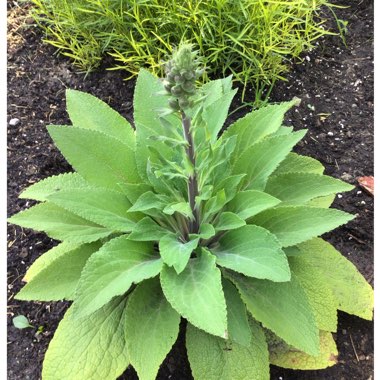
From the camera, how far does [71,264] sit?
1.86 meters

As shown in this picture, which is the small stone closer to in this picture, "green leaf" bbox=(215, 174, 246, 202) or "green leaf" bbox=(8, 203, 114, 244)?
"green leaf" bbox=(8, 203, 114, 244)

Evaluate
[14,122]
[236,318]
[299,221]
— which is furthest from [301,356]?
[14,122]

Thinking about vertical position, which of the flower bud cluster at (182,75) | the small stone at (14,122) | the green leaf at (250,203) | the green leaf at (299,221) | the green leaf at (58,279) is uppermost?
the flower bud cluster at (182,75)

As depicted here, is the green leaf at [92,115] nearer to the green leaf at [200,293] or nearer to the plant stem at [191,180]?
the plant stem at [191,180]

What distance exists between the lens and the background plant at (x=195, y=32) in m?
2.62

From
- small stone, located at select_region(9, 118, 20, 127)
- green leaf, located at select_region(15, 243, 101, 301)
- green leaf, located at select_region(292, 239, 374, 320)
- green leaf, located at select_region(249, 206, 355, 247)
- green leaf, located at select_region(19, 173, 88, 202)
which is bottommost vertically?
green leaf, located at select_region(292, 239, 374, 320)

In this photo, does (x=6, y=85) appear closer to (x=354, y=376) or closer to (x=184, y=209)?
(x=184, y=209)

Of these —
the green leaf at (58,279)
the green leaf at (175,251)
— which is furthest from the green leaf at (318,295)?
the green leaf at (58,279)

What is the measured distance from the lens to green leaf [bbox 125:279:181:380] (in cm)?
164

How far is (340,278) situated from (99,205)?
0.97m

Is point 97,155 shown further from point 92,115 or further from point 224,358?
point 224,358

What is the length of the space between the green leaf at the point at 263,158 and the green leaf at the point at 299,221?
108 millimetres

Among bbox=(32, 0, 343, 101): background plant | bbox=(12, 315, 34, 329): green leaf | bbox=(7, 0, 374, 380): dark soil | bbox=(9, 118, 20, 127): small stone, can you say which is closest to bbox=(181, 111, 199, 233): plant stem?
bbox=(7, 0, 374, 380): dark soil

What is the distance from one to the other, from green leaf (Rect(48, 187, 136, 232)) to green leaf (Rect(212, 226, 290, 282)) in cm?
33
